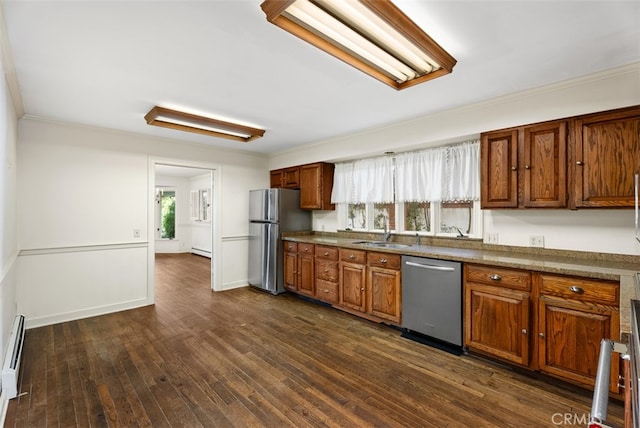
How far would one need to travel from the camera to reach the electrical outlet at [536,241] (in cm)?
275

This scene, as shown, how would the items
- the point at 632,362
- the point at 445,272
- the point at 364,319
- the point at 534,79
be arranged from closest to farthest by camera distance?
the point at 632,362
the point at 534,79
the point at 445,272
the point at 364,319

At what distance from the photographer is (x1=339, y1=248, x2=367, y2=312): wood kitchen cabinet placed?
11.7 feet

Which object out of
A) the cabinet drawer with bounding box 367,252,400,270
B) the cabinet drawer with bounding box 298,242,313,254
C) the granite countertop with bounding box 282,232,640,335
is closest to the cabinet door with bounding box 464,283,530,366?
the granite countertop with bounding box 282,232,640,335

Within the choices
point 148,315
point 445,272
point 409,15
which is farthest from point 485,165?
point 148,315

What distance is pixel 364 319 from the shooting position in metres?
3.62

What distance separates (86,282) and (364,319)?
11.6 ft

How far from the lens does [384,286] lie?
3.35m

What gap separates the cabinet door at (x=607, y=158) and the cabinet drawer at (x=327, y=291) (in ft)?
8.74

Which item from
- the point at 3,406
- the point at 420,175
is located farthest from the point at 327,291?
the point at 3,406

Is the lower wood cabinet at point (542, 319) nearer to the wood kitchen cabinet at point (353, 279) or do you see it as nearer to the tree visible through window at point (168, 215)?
the wood kitchen cabinet at point (353, 279)

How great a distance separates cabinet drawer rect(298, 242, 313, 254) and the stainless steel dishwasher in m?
1.55

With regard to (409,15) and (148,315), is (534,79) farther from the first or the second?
(148,315)

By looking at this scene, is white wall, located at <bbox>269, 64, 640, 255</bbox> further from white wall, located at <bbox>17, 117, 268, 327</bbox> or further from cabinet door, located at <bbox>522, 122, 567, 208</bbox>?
white wall, located at <bbox>17, 117, 268, 327</bbox>

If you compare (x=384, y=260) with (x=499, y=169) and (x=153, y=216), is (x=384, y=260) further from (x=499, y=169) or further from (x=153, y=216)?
(x=153, y=216)
